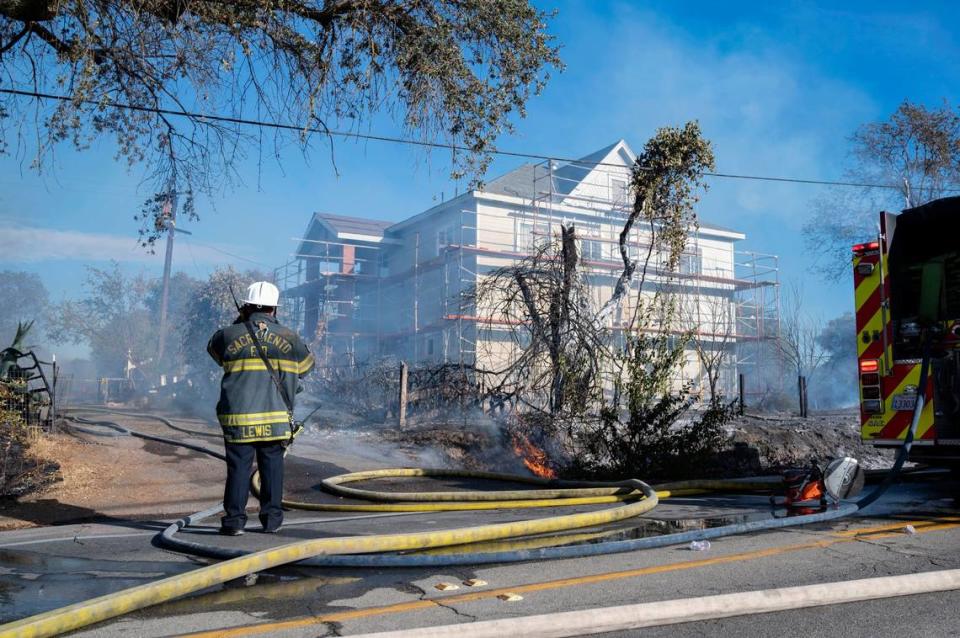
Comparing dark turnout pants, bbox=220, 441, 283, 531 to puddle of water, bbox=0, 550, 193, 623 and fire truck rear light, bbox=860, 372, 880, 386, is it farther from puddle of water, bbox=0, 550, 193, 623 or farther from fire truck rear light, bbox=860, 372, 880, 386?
fire truck rear light, bbox=860, 372, 880, 386

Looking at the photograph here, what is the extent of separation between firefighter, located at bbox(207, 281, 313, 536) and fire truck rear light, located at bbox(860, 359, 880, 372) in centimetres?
497

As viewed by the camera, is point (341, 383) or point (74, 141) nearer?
point (74, 141)

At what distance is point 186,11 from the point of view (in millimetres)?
8453

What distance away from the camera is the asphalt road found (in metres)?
3.41

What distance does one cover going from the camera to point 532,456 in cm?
1255

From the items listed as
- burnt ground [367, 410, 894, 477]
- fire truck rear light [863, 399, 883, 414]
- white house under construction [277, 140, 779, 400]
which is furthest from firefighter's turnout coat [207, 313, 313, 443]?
white house under construction [277, 140, 779, 400]

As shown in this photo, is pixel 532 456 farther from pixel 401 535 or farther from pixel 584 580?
pixel 584 580

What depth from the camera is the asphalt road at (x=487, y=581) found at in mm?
3414

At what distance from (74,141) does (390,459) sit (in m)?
5.99

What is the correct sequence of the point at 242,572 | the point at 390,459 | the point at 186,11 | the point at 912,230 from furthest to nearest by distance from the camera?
the point at 390,459
the point at 186,11
the point at 912,230
the point at 242,572

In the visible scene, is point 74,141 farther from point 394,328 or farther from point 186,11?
point 394,328

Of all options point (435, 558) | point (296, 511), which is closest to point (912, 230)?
point (435, 558)

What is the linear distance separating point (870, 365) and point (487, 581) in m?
4.73

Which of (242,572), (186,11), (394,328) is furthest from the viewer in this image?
(394,328)
